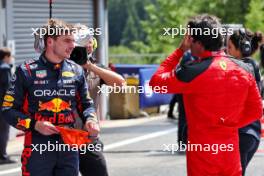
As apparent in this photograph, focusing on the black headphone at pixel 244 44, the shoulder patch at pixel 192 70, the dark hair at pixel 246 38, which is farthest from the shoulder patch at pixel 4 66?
the shoulder patch at pixel 192 70

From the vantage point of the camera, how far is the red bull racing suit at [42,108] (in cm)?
543

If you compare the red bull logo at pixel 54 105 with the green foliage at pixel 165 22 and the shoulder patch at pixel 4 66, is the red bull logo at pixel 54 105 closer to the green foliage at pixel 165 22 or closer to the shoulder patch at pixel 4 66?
the shoulder patch at pixel 4 66

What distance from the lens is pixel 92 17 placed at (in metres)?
18.0

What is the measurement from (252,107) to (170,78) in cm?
63

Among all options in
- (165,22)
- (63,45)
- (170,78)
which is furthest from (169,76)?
(165,22)

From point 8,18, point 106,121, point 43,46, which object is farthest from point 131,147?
point 43,46

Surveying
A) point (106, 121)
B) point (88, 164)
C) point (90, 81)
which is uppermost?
point (90, 81)

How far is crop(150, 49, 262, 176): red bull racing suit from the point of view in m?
5.06

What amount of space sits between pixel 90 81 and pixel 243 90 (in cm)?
174

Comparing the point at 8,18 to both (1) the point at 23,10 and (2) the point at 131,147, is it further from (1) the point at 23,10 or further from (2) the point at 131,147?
(2) the point at 131,147

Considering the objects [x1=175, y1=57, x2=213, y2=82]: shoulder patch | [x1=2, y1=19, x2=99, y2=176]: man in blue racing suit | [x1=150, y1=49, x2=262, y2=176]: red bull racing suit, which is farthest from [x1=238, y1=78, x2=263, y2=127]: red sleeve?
[x1=2, y1=19, x2=99, y2=176]: man in blue racing suit

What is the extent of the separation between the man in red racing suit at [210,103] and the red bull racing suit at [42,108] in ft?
2.38

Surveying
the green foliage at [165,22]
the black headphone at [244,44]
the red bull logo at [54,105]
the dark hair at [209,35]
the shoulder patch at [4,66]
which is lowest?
the green foliage at [165,22]

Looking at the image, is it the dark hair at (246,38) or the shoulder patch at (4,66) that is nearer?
A: the dark hair at (246,38)
